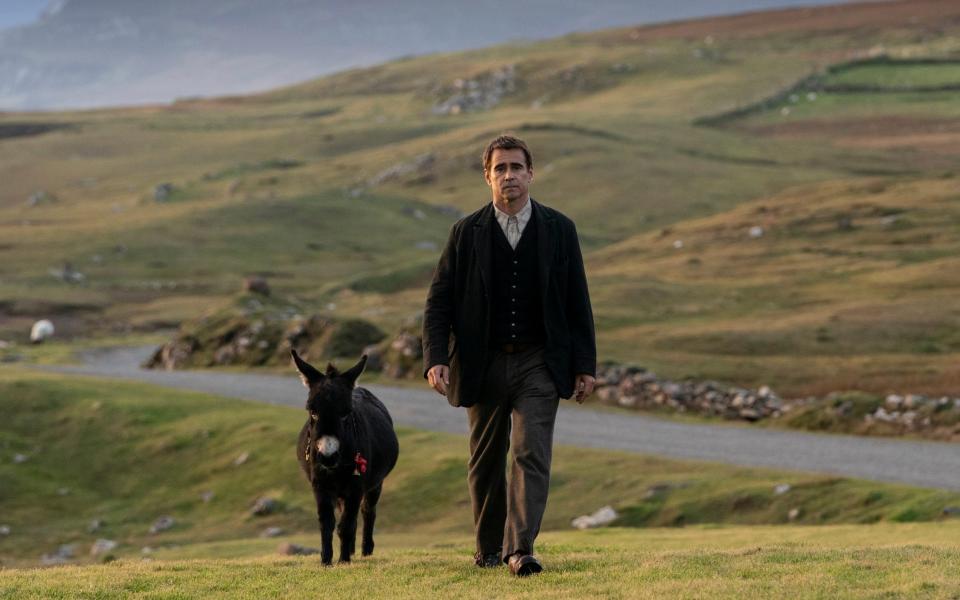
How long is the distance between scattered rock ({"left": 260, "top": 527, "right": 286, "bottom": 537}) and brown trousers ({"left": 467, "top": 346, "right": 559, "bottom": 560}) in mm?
14355

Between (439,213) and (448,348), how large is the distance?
10190cm

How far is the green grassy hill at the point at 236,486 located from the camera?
1019 inches

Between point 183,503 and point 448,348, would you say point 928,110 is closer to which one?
point 183,503

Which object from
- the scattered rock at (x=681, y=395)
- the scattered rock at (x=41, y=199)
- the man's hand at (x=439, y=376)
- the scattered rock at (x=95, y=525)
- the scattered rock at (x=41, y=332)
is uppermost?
the man's hand at (x=439, y=376)

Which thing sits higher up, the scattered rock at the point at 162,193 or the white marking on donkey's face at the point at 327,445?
the white marking on donkey's face at the point at 327,445

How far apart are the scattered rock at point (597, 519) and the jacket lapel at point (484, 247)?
1354 centimetres

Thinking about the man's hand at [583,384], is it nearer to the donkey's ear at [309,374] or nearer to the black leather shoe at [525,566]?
the black leather shoe at [525,566]

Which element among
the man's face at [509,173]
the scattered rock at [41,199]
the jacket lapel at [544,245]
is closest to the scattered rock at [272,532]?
the jacket lapel at [544,245]

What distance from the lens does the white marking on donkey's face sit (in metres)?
14.3

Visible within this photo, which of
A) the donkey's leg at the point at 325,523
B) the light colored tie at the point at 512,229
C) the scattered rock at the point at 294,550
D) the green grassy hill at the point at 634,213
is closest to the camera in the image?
the light colored tie at the point at 512,229

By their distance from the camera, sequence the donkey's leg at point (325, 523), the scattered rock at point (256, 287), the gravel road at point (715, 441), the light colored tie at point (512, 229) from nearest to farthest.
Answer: the light colored tie at point (512, 229), the donkey's leg at point (325, 523), the gravel road at point (715, 441), the scattered rock at point (256, 287)

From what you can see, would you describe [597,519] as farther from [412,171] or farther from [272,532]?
[412,171]

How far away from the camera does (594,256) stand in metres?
80.9

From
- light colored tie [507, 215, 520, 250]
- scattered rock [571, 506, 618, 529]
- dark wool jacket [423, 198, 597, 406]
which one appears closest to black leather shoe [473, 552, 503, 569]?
dark wool jacket [423, 198, 597, 406]
